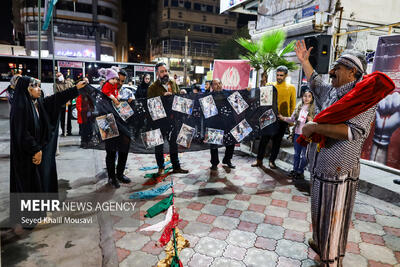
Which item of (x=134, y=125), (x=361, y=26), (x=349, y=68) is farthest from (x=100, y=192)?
(x=361, y=26)

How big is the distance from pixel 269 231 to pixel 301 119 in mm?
2271

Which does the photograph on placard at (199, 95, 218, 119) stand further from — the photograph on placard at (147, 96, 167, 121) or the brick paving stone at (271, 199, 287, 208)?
the brick paving stone at (271, 199, 287, 208)

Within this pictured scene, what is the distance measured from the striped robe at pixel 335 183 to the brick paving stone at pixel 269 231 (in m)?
0.75

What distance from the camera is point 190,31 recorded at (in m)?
51.1

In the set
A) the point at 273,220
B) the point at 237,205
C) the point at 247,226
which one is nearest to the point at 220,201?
the point at 237,205

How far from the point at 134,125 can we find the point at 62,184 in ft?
5.60

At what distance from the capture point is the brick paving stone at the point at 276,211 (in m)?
3.50

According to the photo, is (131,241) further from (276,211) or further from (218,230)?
(276,211)

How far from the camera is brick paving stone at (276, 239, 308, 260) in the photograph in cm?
263

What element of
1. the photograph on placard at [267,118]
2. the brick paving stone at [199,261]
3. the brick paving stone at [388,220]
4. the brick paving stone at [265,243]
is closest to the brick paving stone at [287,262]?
the brick paving stone at [265,243]

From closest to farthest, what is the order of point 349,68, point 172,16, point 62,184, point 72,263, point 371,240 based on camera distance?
point 349,68 < point 72,263 < point 371,240 < point 62,184 < point 172,16

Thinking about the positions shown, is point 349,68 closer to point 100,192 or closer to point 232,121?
point 232,121

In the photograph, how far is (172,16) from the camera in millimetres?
50750

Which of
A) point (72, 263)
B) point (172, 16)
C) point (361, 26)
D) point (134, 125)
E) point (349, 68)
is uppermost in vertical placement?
point (172, 16)
